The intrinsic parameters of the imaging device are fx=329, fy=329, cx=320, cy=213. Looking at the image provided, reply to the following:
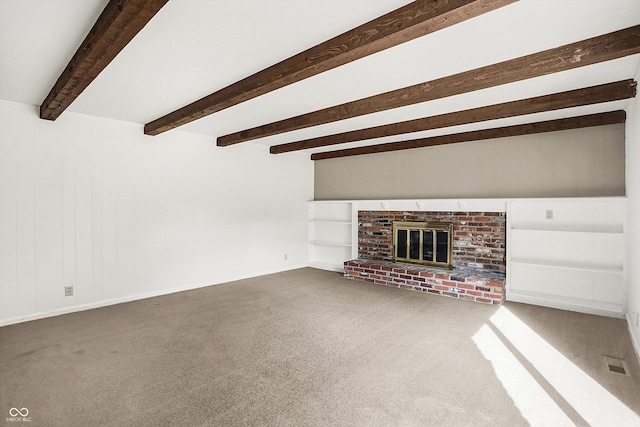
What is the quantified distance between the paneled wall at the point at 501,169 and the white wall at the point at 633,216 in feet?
1.19

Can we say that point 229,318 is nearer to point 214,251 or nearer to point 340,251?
point 214,251

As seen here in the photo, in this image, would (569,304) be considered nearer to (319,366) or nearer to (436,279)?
(436,279)

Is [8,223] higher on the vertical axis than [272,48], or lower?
lower

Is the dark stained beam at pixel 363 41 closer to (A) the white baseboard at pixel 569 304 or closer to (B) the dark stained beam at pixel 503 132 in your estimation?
(B) the dark stained beam at pixel 503 132

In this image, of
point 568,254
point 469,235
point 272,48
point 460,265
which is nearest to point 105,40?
point 272,48

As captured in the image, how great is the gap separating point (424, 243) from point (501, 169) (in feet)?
5.26

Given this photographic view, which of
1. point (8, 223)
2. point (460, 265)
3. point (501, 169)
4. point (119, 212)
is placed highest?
point (501, 169)

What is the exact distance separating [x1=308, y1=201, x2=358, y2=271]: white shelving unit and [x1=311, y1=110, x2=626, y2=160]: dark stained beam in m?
1.15

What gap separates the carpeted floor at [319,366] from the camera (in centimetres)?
203

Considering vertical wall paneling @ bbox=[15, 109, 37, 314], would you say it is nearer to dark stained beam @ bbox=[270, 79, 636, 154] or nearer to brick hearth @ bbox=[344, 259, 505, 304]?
dark stained beam @ bbox=[270, 79, 636, 154]

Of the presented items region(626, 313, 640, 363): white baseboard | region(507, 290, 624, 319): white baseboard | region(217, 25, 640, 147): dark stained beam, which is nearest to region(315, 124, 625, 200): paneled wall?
region(507, 290, 624, 319): white baseboard

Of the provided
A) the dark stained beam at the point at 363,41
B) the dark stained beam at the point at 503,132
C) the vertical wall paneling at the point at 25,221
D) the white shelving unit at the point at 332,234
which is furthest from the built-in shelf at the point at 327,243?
the vertical wall paneling at the point at 25,221

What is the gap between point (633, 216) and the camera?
3287mm

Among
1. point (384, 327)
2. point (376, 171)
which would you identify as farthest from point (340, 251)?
point (384, 327)
